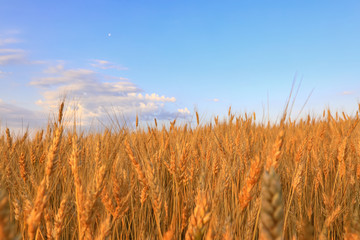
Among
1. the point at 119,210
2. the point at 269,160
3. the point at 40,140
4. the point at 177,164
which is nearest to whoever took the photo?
the point at 269,160

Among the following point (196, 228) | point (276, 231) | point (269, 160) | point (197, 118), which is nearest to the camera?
point (276, 231)

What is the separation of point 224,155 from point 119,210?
1.20m

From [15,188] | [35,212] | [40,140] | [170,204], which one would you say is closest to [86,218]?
[35,212]

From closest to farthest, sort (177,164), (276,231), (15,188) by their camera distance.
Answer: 1. (276,231)
2. (177,164)
3. (15,188)

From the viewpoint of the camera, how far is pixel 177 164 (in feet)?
5.80

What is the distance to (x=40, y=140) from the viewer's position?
324 centimetres

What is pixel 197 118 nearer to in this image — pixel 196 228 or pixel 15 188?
pixel 15 188

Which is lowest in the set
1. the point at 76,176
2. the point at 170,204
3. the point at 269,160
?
the point at 170,204

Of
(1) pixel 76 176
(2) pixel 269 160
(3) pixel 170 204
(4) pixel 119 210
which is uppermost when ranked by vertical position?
(2) pixel 269 160

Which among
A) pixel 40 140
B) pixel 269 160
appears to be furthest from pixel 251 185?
pixel 40 140

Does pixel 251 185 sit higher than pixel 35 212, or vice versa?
pixel 251 185

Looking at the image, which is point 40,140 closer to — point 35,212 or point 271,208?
point 35,212

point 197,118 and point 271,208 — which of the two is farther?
point 197,118

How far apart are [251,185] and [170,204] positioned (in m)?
1.35
